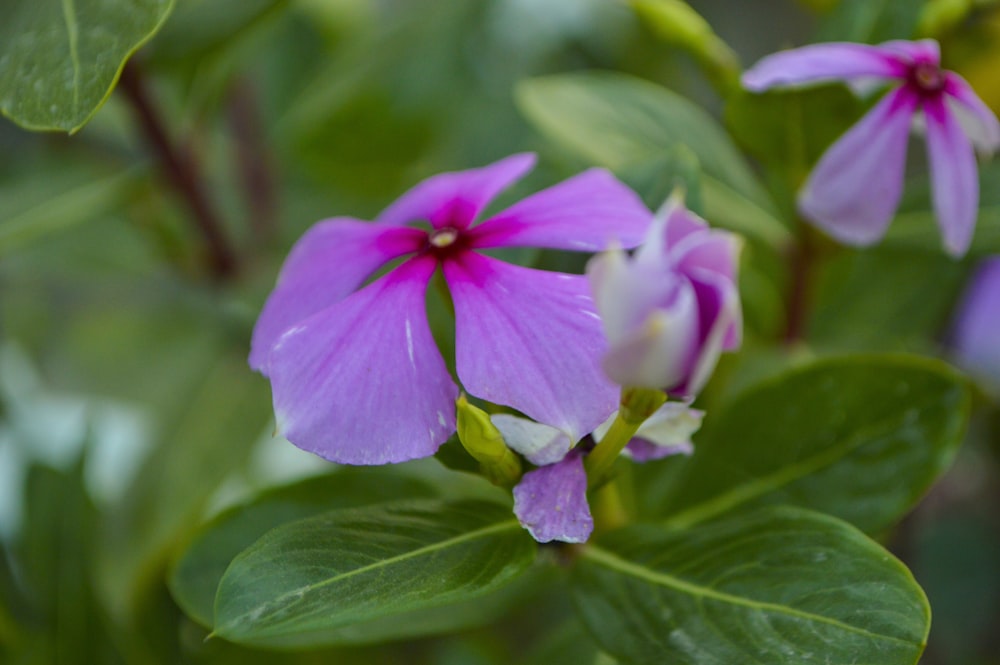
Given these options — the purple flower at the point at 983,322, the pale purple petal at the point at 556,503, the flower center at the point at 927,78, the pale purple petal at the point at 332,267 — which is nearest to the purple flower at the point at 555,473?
the pale purple petal at the point at 556,503

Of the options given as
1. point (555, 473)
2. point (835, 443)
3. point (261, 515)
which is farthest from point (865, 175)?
point (261, 515)

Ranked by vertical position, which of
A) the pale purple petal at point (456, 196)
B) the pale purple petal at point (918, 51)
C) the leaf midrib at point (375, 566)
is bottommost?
the leaf midrib at point (375, 566)

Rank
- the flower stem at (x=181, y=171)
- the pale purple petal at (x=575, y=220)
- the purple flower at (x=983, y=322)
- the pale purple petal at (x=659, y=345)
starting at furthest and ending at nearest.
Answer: the purple flower at (x=983, y=322), the flower stem at (x=181, y=171), the pale purple petal at (x=575, y=220), the pale purple petal at (x=659, y=345)

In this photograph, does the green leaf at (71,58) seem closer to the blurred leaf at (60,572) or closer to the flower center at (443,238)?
the flower center at (443,238)

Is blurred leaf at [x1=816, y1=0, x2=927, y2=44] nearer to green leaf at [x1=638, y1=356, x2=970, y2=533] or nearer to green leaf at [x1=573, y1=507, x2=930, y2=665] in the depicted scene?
green leaf at [x1=638, y1=356, x2=970, y2=533]

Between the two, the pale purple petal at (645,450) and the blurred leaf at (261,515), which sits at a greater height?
the pale purple petal at (645,450)

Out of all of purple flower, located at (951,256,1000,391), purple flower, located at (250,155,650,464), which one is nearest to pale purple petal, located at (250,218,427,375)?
purple flower, located at (250,155,650,464)
